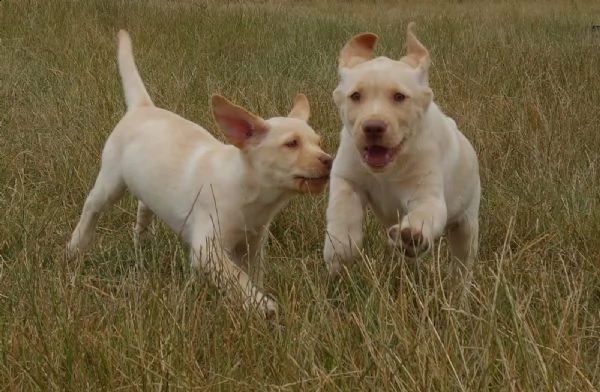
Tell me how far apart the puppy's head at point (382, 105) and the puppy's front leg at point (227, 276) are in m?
0.58

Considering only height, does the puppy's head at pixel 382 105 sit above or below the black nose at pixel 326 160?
above

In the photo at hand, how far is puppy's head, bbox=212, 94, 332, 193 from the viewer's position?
11.5 feet

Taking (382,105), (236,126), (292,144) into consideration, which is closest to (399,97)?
(382,105)

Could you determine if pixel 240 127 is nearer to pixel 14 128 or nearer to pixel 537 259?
pixel 537 259

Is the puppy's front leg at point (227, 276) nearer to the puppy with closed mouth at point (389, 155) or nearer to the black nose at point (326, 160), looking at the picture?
the puppy with closed mouth at point (389, 155)

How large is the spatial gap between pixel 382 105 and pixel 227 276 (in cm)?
77

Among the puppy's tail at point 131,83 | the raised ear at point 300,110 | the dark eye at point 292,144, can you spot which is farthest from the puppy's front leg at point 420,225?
the puppy's tail at point 131,83

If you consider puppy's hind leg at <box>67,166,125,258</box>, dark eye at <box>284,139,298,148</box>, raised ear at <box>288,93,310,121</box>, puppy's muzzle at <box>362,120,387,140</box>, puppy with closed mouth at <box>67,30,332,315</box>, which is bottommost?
puppy's hind leg at <box>67,166,125,258</box>

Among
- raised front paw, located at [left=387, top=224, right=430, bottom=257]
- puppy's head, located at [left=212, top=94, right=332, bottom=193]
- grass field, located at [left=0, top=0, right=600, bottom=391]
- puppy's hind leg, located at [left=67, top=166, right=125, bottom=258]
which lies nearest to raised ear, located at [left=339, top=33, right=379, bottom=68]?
puppy's head, located at [left=212, top=94, right=332, bottom=193]

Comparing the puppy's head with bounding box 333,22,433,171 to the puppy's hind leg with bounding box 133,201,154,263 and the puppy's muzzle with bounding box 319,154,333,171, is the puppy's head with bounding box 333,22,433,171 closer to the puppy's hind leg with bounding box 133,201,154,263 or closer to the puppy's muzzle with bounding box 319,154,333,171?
the puppy's muzzle with bounding box 319,154,333,171

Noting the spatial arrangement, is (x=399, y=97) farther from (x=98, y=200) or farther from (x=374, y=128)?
(x=98, y=200)

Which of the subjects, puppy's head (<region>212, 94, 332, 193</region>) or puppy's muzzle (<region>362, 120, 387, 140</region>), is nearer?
puppy's muzzle (<region>362, 120, 387, 140</region>)

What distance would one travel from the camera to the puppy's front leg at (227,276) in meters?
2.94

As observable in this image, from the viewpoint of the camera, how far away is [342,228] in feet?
10.7
